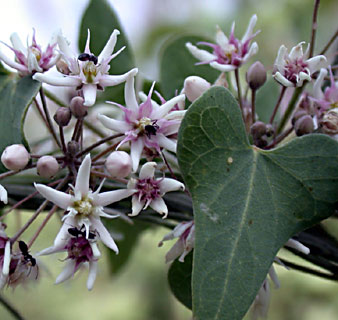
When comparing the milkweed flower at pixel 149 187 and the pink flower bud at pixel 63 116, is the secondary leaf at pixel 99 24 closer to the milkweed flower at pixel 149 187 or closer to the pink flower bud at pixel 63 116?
the pink flower bud at pixel 63 116

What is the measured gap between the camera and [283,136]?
0.74 m

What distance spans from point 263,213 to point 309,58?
275 mm

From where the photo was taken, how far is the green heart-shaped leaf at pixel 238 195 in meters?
0.57

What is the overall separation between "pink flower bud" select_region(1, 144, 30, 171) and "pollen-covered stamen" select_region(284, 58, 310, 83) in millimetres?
347

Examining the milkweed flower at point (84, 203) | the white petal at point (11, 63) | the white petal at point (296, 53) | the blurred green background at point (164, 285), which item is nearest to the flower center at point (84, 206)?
the milkweed flower at point (84, 203)

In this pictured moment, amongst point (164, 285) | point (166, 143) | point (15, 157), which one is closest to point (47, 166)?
point (15, 157)

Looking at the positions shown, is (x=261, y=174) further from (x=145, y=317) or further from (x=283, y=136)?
(x=145, y=317)

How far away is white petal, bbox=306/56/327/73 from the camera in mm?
699

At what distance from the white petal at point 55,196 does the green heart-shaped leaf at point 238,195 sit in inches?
5.5

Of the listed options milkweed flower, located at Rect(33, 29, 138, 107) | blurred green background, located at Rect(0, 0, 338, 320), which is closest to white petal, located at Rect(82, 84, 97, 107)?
milkweed flower, located at Rect(33, 29, 138, 107)

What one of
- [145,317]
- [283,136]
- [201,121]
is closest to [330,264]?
[283,136]

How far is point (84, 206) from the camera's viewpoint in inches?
24.4

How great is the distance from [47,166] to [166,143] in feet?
0.47

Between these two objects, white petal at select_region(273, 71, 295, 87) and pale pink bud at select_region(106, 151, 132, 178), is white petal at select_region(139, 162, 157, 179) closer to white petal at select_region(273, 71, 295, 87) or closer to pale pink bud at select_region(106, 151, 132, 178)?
pale pink bud at select_region(106, 151, 132, 178)
